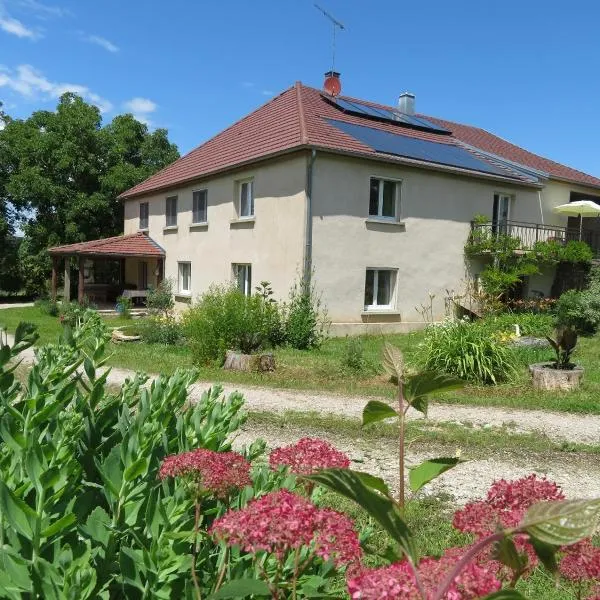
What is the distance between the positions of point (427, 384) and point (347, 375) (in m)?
9.52

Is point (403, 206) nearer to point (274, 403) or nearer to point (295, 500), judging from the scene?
point (274, 403)

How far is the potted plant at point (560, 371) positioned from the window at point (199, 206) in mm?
13933

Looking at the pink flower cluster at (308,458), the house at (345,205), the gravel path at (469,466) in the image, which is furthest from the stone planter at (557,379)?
the pink flower cluster at (308,458)

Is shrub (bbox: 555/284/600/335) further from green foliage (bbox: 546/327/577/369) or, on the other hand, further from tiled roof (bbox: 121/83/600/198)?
green foliage (bbox: 546/327/577/369)

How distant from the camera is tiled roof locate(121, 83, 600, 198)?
15977mm

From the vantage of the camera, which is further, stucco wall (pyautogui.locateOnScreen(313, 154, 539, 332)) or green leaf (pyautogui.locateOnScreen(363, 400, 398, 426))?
stucco wall (pyautogui.locateOnScreen(313, 154, 539, 332))

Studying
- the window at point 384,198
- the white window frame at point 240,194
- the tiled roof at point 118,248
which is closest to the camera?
the window at point 384,198

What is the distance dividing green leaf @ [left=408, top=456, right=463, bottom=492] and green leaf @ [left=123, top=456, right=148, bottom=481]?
0.66 metres

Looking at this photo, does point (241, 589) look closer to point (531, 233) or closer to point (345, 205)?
point (345, 205)

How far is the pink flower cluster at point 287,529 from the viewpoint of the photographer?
3.20 feet

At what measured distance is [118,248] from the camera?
23.2 meters

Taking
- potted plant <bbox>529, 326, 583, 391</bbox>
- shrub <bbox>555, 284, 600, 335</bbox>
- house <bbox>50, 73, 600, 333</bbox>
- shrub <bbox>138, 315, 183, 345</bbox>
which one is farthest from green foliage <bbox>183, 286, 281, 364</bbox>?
shrub <bbox>555, 284, 600, 335</bbox>

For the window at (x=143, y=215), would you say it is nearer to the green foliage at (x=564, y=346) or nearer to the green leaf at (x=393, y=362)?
the green foliage at (x=564, y=346)

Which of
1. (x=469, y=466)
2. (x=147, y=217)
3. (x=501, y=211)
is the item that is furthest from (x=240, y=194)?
(x=469, y=466)
